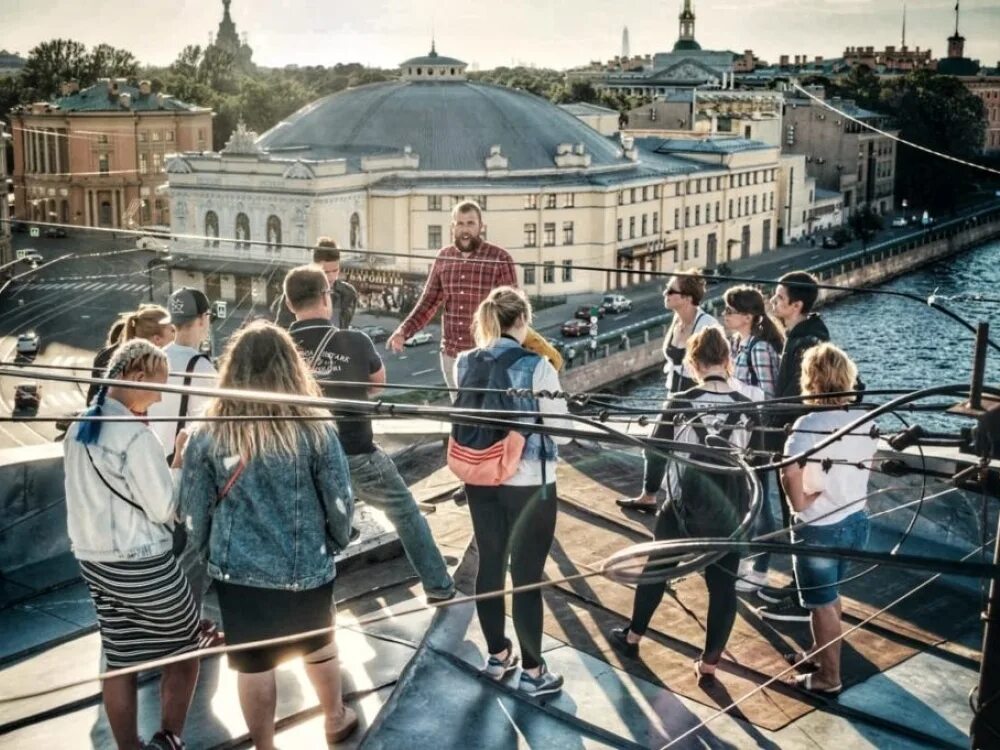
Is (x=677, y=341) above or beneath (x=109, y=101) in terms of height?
beneath

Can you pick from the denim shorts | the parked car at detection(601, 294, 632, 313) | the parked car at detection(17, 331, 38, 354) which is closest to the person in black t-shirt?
the denim shorts

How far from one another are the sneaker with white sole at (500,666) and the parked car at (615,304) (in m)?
29.3

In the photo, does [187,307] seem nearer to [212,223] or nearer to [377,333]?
[377,333]

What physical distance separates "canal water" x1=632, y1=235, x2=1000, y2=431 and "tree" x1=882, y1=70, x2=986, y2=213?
1264 centimetres

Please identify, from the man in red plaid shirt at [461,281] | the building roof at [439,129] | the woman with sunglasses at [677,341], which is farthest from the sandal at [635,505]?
the building roof at [439,129]

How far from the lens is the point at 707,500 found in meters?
3.11

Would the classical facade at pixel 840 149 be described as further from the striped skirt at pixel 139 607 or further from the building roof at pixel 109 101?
the striped skirt at pixel 139 607

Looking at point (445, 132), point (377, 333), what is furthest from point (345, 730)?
point (445, 132)

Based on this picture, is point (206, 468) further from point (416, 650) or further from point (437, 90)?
point (437, 90)

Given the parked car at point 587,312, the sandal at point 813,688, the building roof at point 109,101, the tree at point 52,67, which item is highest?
the tree at point 52,67

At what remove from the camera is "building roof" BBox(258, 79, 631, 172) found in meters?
35.0

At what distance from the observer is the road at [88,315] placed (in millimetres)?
25422

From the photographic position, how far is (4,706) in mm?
2980

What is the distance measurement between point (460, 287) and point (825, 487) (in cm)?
162
